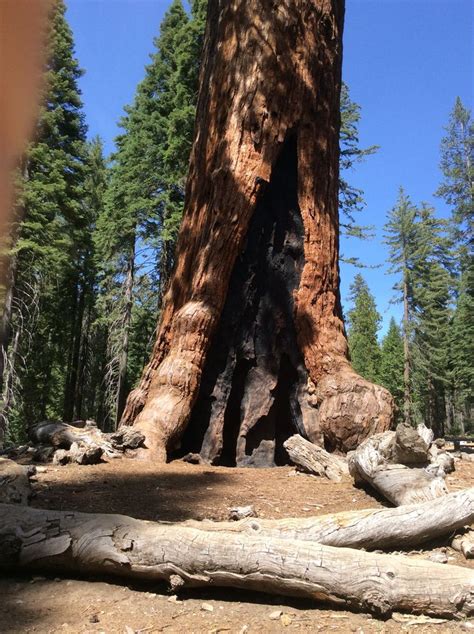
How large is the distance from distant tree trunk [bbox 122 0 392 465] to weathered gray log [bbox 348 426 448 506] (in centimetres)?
159

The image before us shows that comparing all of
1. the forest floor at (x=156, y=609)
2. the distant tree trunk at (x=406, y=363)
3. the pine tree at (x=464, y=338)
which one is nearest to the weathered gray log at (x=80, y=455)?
the forest floor at (x=156, y=609)

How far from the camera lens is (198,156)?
7.56 m

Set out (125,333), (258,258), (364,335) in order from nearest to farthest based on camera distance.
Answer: (258,258)
(125,333)
(364,335)

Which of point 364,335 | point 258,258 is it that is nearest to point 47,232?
point 258,258

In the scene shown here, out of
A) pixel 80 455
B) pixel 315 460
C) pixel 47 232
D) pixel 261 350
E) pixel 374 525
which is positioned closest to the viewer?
pixel 374 525

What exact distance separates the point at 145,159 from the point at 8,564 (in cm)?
1815

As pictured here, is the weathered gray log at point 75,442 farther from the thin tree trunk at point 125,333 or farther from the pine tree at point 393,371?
the pine tree at point 393,371

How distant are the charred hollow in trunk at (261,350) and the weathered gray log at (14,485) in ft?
9.00

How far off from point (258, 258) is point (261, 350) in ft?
4.37

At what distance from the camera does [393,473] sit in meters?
4.31

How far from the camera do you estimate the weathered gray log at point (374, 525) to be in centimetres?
307

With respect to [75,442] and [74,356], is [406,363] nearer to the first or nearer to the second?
[74,356]

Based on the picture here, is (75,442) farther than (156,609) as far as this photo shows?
Yes

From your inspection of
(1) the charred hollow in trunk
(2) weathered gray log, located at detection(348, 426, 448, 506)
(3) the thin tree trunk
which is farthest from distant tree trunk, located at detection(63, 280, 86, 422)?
(2) weathered gray log, located at detection(348, 426, 448, 506)
